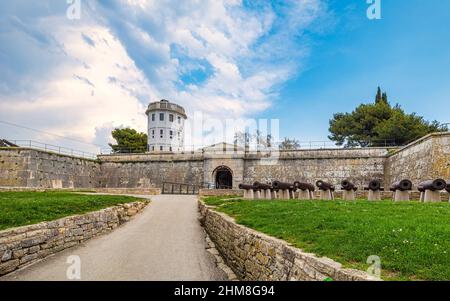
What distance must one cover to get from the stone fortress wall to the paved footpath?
1629cm

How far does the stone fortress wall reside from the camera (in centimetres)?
2600

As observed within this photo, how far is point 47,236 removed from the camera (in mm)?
8211

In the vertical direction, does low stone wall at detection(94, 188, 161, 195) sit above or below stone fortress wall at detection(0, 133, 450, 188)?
below

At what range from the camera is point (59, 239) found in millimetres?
8734

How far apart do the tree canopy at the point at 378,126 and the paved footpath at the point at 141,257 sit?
27895 millimetres

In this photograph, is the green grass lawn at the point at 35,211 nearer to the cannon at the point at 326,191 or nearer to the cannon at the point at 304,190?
the cannon at the point at 304,190

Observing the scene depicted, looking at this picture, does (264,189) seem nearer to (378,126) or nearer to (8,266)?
(8,266)

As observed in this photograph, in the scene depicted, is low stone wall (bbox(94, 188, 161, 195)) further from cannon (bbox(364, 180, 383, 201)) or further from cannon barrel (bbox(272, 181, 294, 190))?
cannon (bbox(364, 180, 383, 201))

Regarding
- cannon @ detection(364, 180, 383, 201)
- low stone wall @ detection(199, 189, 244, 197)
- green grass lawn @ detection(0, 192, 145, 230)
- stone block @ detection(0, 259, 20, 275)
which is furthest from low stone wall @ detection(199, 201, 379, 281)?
low stone wall @ detection(199, 189, 244, 197)

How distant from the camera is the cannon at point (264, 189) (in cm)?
1626

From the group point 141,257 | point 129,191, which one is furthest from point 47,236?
point 129,191
